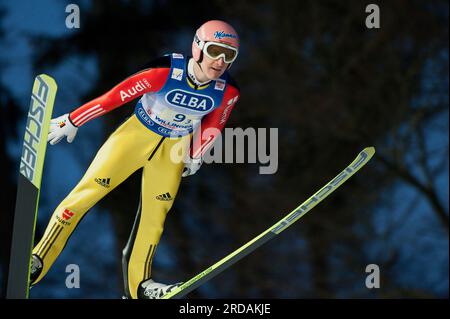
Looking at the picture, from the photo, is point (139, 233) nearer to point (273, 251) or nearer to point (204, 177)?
point (204, 177)

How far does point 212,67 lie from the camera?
5.27 meters

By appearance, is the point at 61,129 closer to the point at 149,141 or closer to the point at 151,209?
the point at 149,141

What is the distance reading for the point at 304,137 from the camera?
542 inches

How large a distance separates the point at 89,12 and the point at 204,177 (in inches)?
116

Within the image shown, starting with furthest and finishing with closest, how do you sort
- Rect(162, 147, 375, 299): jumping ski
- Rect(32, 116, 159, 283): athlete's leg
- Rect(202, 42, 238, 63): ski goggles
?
Rect(162, 147, 375, 299): jumping ski, Rect(32, 116, 159, 283): athlete's leg, Rect(202, 42, 238, 63): ski goggles

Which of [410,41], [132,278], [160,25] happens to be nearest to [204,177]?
[160,25]

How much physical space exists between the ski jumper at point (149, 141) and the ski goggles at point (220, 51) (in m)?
0.17

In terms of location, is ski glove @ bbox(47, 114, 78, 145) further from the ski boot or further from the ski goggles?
the ski boot

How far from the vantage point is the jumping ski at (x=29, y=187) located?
5352 mm

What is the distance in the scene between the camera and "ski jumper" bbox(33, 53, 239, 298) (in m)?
5.34

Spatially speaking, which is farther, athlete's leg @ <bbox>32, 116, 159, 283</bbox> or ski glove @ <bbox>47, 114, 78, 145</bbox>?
athlete's leg @ <bbox>32, 116, 159, 283</bbox>

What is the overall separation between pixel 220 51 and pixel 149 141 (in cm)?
74

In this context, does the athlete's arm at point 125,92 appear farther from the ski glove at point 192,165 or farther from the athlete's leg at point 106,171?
the ski glove at point 192,165

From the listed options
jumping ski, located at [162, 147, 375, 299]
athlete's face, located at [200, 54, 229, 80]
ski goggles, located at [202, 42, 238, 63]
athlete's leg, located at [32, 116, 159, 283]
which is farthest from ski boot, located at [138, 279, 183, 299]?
ski goggles, located at [202, 42, 238, 63]
